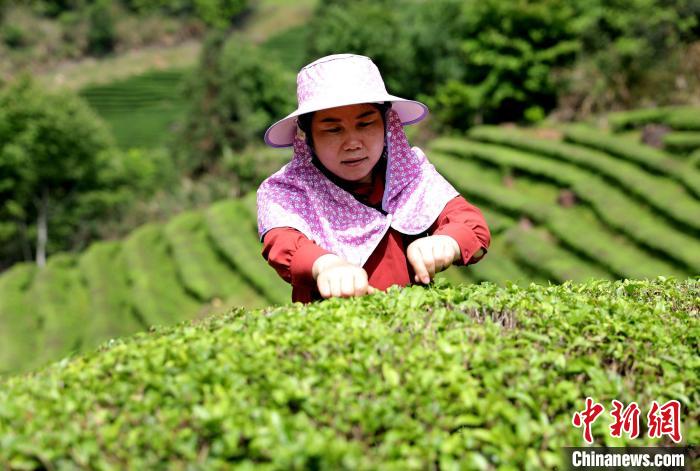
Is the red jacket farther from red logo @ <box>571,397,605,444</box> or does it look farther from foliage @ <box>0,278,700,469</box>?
red logo @ <box>571,397,605,444</box>

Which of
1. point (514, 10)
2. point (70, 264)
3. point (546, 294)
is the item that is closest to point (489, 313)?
point (546, 294)

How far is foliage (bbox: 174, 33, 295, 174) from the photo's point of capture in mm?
33438

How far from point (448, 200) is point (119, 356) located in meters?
1.48

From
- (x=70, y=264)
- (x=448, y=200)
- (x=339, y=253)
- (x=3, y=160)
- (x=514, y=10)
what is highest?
(x=514, y=10)

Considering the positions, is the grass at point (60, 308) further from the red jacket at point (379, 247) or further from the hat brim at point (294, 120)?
the red jacket at point (379, 247)

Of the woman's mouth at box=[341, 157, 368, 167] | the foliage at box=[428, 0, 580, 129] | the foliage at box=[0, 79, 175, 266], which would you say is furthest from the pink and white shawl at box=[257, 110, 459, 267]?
the foliage at box=[0, 79, 175, 266]

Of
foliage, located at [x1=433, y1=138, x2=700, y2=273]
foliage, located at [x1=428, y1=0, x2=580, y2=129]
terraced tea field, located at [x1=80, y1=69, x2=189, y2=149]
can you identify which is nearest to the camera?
foliage, located at [x1=433, y1=138, x2=700, y2=273]

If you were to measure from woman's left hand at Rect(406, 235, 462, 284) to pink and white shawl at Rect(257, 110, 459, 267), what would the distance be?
0.29 meters

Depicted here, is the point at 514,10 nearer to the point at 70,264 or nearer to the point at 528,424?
the point at 70,264

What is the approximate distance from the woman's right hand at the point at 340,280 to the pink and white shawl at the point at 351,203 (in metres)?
0.32

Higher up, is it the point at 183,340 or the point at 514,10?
the point at 514,10

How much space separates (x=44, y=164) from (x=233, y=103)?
8.20 metres

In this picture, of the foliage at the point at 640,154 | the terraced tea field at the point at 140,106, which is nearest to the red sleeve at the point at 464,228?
the foliage at the point at 640,154

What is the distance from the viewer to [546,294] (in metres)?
2.60
